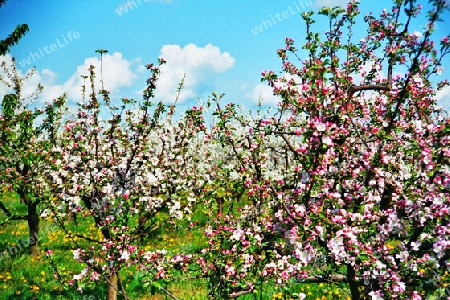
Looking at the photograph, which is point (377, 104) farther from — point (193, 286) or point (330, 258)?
point (193, 286)

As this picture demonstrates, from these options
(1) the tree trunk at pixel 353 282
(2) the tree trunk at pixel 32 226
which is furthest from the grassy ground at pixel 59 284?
(1) the tree trunk at pixel 353 282

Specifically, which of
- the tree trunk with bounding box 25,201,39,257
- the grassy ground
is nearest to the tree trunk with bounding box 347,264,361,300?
the grassy ground

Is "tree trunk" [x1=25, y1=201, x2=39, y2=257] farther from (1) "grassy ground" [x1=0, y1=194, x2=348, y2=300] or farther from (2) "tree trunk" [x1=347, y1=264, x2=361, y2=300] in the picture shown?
(2) "tree trunk" [x1=347, y1=264, x2=361, y2=300]

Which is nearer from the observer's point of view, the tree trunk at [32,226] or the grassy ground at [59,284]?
the grassy ground at [59,284]

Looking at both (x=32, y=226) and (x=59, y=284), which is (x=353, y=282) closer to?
(x=59, y=284)

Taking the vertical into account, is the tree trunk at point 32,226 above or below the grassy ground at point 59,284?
above

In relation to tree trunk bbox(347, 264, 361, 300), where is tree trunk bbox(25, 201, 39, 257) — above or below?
above

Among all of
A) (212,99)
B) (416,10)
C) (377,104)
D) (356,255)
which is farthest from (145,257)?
(416,10)

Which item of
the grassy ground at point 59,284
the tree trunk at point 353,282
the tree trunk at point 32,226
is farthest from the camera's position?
the tree trunk at point 32,226

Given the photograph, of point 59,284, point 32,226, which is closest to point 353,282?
point 59,284

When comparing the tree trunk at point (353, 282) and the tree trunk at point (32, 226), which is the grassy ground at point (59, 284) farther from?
the tree trunk at point (353, 282)

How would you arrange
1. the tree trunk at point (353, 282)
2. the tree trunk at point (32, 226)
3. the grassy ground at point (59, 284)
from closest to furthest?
the tree trunk at point (353, 282)
the grassy ground at point (59, 284)
the tree trunk at point (32, 226)

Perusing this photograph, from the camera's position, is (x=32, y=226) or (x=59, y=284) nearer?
(x=59, y=284)

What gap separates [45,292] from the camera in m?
6.57
